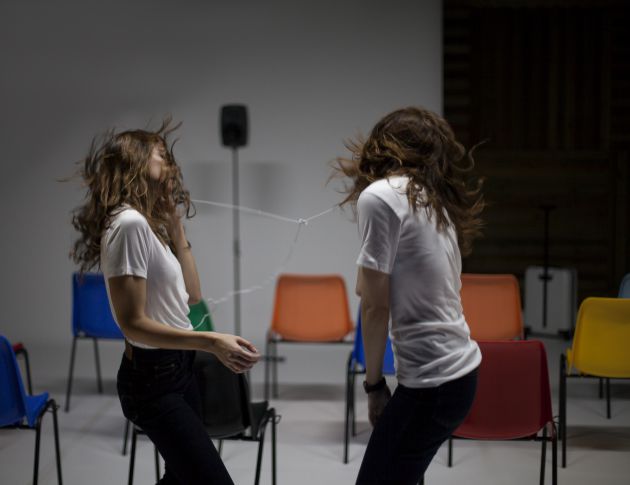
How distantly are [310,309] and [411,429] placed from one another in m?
2.85

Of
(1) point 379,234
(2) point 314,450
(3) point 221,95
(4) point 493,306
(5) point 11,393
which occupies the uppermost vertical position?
(3) point 221,95

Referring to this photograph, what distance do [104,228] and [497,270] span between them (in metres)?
5.77

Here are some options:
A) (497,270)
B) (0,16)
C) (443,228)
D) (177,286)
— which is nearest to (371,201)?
(443,228)

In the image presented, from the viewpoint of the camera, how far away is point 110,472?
11.3 feet

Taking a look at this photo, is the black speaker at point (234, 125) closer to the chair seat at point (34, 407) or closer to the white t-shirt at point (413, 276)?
the chair seat at point (34, 407)

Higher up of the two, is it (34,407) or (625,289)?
(625,289)

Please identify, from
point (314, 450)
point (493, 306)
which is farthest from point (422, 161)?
point (493, 306)

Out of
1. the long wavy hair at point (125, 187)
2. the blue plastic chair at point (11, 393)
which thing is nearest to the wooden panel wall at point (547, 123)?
the blue plastic chair at point (11, 393)

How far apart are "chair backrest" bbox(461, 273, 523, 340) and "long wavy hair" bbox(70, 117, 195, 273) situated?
2313mm

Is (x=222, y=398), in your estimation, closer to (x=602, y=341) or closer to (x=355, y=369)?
(x=355, y=369)

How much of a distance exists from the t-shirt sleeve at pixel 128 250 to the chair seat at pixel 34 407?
125 centimetres

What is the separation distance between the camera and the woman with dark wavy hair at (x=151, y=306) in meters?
1.88

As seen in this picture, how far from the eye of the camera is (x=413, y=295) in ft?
5.62

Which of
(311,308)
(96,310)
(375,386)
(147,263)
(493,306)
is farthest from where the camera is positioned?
(311,308)
